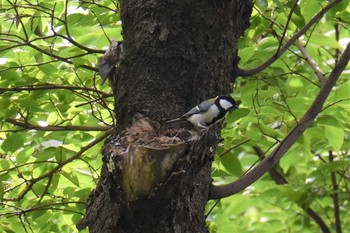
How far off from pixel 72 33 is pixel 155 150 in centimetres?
132

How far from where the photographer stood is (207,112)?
5.28 ft

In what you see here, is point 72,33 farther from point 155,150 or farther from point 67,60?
point 155,150

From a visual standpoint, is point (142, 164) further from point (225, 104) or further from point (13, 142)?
point (13, 142)

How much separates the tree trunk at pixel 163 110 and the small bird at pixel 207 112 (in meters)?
0.02

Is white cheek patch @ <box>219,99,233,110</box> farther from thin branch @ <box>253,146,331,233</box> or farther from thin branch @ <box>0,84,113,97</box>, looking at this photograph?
thin branch @ <box>253,146,331,233</box>

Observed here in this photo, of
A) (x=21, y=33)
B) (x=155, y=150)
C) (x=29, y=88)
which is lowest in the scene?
(x=155, y=150)

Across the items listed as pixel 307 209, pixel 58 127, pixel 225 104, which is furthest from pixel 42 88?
pixel 307 209

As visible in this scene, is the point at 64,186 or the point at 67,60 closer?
the point at 67,60

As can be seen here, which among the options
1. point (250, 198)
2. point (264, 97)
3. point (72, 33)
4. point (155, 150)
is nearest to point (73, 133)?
point (72, 33)

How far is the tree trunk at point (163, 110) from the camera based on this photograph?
1.41 metres

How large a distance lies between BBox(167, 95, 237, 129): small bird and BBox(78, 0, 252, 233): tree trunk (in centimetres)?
2

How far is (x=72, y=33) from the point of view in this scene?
8.52 feet

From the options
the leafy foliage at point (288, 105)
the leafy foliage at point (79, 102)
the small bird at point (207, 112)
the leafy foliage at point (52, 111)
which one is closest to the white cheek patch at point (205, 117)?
the small bird at point (207, 112)

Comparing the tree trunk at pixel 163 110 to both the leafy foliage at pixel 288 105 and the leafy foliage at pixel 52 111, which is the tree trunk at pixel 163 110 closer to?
the leafy foliage at pixel 288 105
